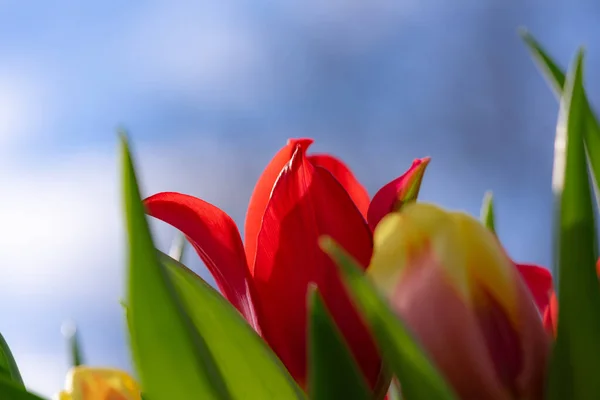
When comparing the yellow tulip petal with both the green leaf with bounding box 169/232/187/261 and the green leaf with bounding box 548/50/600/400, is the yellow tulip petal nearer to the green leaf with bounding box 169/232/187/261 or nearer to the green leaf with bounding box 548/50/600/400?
the green leaf with bounding box 548/50/600/400

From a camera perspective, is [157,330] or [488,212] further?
[488,212]

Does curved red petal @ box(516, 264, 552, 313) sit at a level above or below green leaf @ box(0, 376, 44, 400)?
below

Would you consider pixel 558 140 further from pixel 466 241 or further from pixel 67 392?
pixel 67 392

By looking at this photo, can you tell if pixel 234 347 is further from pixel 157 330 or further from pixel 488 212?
pixel 488 212

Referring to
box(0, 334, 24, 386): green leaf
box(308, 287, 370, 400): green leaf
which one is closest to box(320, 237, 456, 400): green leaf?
box(308, 287, 370, 400): green leaf

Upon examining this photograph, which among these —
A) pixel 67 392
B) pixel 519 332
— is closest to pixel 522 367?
pixel 519 332

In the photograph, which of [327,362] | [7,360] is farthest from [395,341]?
[7,360]
